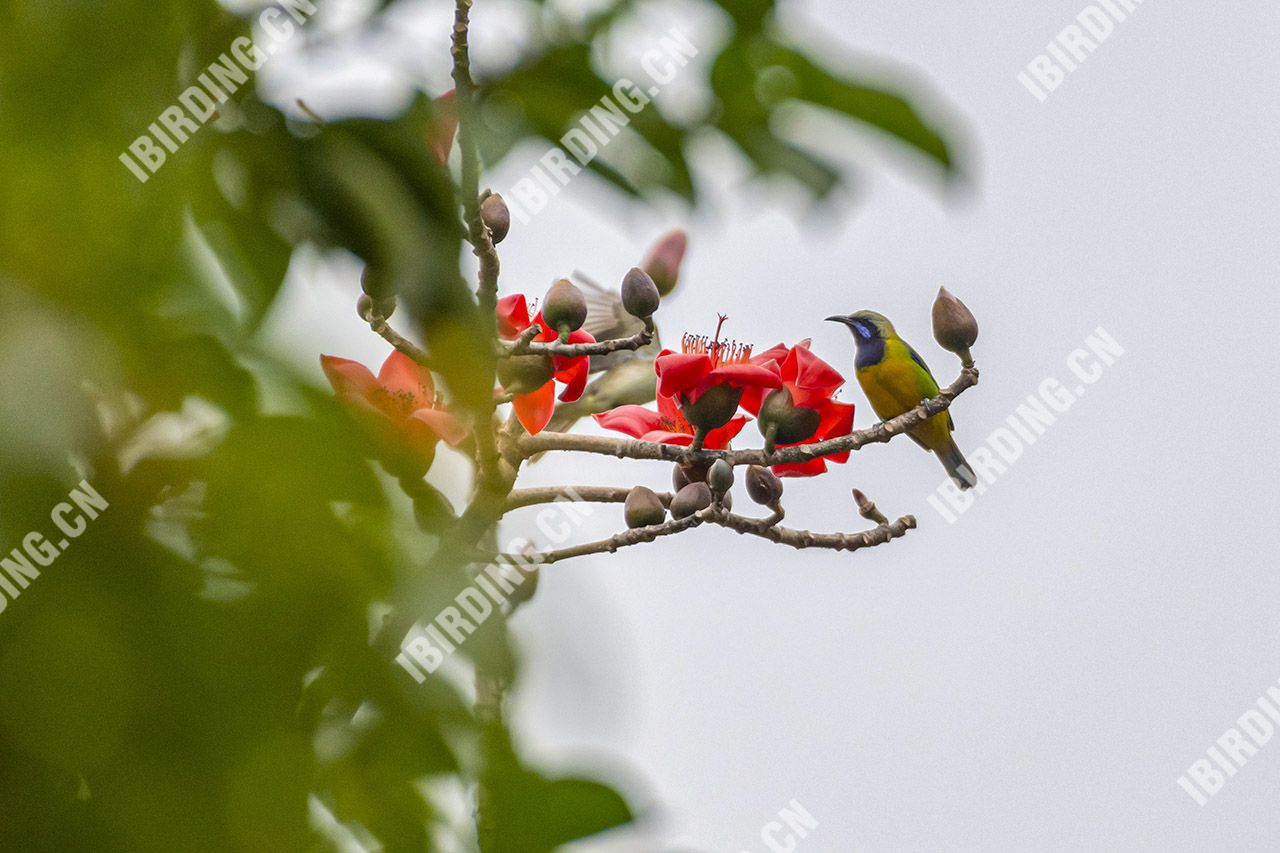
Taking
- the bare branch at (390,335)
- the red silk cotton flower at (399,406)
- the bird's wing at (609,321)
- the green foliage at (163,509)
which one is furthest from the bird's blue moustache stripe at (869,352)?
the green foliage at (163,509)

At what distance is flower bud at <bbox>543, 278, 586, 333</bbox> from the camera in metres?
1.39

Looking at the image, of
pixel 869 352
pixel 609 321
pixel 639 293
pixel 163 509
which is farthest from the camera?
pixel 869 352

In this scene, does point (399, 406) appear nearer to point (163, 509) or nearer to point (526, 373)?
point (526, 373)

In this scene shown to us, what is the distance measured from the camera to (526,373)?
1365mm

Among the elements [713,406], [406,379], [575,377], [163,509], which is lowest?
[406,379]

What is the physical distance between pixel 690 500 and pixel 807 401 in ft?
0.63

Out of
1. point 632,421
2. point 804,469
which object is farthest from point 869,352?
point 632,421

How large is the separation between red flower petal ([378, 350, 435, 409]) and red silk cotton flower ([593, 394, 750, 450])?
234mm

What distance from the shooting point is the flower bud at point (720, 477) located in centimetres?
137

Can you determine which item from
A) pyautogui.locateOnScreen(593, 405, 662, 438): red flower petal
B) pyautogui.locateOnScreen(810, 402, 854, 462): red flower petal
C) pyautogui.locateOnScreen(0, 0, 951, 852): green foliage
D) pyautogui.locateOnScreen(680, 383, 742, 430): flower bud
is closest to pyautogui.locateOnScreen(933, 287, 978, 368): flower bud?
pyautogui.locateOnScreen(810, 402, 854, 462): red flower petal

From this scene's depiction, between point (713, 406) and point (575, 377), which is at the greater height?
point (713, 406)

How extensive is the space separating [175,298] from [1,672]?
8 centimetres

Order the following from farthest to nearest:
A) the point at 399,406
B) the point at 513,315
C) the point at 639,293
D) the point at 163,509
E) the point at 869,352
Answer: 1. the point at 869,352
2. the point at 513,315
3. the point at 639,293
4. the point at 399,406
5. the point at 163,509

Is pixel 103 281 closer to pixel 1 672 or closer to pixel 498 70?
pixel 1 672
